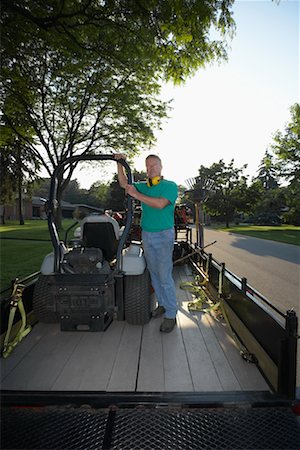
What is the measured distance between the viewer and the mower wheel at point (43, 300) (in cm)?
306

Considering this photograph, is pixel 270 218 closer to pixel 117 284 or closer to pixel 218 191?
pixel 218 191

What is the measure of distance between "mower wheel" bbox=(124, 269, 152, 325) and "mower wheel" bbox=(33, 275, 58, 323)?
81 cm

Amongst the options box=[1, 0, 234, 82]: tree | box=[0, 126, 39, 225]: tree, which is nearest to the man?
box=[1, 0, 234, 82]: tree

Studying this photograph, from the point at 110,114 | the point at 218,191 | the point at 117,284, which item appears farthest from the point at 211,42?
the point at 218,191

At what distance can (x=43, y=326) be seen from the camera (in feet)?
10.7

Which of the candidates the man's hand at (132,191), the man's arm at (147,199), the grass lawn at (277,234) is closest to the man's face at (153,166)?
the man's arm at (147,199)

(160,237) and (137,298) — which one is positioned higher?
(160,237)

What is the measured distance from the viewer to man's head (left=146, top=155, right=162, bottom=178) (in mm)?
3170

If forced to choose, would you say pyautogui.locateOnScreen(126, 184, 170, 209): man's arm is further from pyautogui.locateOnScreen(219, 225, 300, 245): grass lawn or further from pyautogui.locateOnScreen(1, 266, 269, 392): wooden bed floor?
pyautogui.locateOnScreen(219, 225, 300, 245): grass lawn

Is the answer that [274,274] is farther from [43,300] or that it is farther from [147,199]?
[43,300]

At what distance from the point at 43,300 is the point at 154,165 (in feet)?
6.23

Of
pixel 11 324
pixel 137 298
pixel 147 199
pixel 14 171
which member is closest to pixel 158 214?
pixel 147 199

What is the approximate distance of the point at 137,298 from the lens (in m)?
3.07

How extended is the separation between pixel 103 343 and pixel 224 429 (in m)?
1.53
